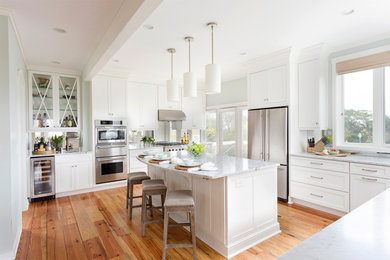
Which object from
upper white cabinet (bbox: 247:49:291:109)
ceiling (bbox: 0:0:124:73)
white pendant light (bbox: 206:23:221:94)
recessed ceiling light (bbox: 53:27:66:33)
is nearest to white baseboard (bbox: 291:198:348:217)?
upper white cabinet (bbox: 247:49:291:109)

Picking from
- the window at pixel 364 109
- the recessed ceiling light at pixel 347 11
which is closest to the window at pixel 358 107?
the window at pixel 364 109

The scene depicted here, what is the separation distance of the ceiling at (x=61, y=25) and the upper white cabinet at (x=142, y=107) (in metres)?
1.55

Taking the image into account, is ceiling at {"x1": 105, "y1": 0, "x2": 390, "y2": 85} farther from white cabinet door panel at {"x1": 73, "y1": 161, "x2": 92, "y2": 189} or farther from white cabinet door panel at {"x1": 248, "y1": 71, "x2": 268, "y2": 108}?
white cabinet door panel at {"x1": 73, "y1": 161, "x2": 92, "y2": 189}

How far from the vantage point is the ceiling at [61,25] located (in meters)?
2.21

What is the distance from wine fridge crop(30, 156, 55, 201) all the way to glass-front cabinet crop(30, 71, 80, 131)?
798 mm

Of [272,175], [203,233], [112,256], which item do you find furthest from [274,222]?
[112,256]

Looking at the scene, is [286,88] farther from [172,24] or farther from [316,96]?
[172,24]

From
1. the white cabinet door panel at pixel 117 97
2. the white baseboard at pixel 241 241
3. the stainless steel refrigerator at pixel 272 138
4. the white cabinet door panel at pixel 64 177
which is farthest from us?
the white cabinet door panel at pixel 117 97

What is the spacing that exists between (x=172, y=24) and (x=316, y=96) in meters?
2.60

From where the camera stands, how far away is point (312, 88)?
3477mm

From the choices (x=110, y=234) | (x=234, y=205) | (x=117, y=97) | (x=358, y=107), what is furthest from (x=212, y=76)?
(x=117, y=97)

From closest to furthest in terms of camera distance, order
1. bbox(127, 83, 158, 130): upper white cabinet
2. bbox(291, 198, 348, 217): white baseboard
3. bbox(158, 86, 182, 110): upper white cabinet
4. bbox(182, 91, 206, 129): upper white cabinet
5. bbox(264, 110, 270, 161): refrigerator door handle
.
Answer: bbox(291, 198, 348, 217): white baseboard, bbox(264, 110, 270, 161): refrigerator door handle, bbox(127, 83, 158, 130): upper white cabinet, bbox(158, 86, 182, 110): upper white cabinet, bbox(182, 91, 206, 129): upper white cabinet

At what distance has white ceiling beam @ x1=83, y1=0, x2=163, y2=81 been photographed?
1.81 meters

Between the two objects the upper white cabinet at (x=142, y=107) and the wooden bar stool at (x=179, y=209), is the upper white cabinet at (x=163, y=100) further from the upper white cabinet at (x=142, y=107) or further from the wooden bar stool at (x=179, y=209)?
the wooden bar stool at (x=179, y=209)
